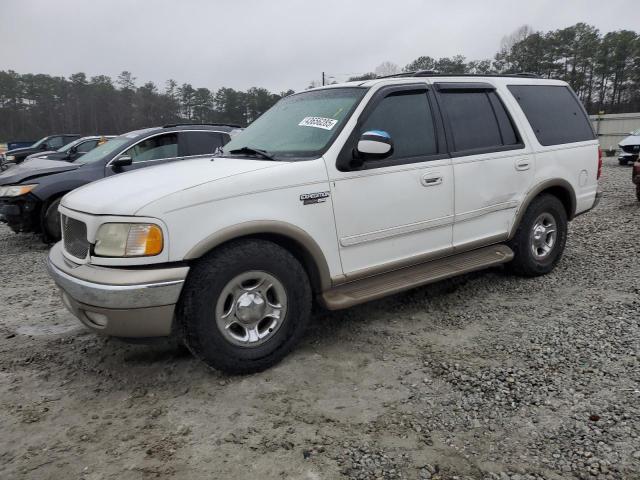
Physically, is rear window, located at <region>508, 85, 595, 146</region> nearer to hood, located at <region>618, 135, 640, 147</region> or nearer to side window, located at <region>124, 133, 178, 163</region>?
side window, located at <region>124, 133, 178, 163</region>

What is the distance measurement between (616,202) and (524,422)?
8.41 meters

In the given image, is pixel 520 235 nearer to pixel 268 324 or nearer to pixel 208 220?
pixel 268 324

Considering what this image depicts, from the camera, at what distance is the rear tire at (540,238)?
4773 mm

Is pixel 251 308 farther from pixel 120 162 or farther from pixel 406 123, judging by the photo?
Answer: pixel 120 162

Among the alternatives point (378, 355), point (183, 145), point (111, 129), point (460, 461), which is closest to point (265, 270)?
point (378, 355)

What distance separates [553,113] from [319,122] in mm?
2761

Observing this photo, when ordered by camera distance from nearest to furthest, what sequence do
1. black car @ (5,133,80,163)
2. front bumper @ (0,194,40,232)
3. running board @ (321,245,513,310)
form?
running board @ (321,245,513,310) → front bumper @ (0,194,40,232) → black car @ (5,133,80,163)

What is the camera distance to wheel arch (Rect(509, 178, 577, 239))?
15.2 ft

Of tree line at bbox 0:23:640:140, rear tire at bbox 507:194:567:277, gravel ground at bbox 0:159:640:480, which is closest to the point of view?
gravel ground at bbox 0:159:640:480

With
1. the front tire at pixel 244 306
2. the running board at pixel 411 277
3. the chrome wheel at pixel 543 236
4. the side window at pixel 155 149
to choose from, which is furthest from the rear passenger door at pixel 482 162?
the side window at pixel 155 149

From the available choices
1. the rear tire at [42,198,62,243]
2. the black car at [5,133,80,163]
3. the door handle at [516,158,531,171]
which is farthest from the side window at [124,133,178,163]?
the black car at [5,133,80,163]

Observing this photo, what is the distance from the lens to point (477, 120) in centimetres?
436

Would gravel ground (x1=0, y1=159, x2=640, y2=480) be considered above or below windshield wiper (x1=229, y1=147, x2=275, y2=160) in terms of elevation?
below

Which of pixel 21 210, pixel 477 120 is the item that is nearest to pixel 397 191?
pixel 477 120
